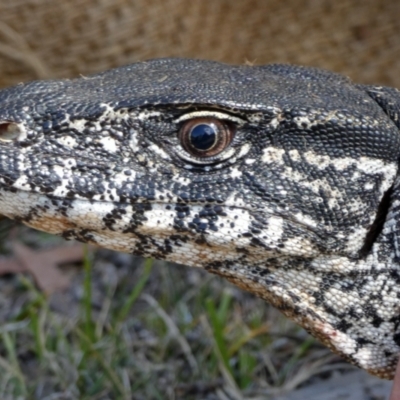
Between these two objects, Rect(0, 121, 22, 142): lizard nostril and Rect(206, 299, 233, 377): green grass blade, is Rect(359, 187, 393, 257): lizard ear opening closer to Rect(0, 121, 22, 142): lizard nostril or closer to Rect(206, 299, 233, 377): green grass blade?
Rect(0, 121, 22, 142): lizard nostril

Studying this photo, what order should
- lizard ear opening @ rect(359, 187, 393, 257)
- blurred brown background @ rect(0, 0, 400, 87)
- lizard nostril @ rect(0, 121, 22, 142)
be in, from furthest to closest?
blurred brown background @ rect(0, 0, 400, 87) < lizard ear opening @ rect(359, 187, 393, 257) < lizard nostril @ rect(0, 121, 22, 142)

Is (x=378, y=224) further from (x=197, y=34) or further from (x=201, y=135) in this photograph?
(x=197, y=34)

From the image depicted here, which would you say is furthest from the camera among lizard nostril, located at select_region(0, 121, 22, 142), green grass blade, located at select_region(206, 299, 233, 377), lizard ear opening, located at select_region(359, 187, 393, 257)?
green grass blade, located at select_region(206, 299, 233, 377)

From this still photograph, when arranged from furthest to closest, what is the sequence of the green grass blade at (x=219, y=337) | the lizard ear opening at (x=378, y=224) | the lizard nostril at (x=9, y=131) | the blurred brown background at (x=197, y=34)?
1. the blurred brown background at (x=197, y=34)
2. the green grass blade at (x=219, y=337)
3. the lizard ear opening at (x=378, y=224)
4. the lizard nostril at (x=9, y=131)

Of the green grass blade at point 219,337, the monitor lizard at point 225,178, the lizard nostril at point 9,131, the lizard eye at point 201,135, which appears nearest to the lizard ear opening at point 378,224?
the monitor lizard at point 225,178

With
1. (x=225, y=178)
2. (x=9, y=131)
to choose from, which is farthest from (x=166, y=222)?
(x=9, y=131)

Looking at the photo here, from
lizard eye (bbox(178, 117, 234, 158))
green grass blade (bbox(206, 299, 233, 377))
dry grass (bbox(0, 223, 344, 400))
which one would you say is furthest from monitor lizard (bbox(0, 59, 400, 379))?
dry grass (bbox(0, 223, 344, 400))

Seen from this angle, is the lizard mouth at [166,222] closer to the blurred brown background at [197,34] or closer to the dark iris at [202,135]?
the dark iris at [202,135]
